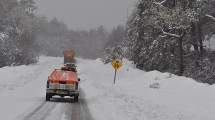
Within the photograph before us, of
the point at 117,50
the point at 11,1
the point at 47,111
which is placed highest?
the point at 11,1

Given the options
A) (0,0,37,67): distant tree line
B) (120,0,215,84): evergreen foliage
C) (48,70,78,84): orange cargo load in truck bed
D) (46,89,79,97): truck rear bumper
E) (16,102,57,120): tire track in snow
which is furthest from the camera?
(0,0,37,67): distant tree line

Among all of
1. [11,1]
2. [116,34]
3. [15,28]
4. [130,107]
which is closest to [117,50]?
[15,28]

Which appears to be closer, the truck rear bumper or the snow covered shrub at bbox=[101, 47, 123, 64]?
the truck rear bumper

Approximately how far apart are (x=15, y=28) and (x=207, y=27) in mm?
36759

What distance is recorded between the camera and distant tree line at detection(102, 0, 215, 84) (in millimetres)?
34406

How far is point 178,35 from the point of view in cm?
3591

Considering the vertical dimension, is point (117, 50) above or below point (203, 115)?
above

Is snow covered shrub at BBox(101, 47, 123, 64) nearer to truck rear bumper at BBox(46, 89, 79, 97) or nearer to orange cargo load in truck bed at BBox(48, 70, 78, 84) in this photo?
orange cargo load in truck bed at BBox(48, 70, 78, 84)

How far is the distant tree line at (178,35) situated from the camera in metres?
34.4

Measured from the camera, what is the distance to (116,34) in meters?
162

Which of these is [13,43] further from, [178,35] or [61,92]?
[61,92]

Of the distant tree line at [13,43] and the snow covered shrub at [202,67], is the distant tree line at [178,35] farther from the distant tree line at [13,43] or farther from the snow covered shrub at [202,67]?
the distant tree line at [13,43]

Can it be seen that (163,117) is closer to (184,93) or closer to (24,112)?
(24,112)

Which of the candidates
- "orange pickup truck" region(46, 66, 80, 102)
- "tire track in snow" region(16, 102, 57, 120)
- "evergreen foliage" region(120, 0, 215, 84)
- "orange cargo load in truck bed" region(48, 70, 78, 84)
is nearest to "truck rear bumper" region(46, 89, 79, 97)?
"orange pickup truck" region(46, 66, 80, 102)
